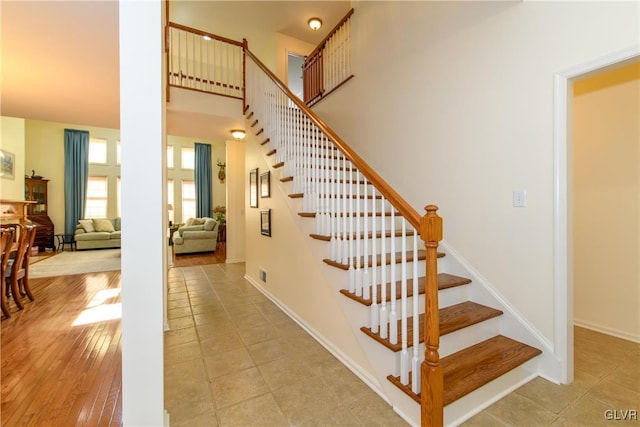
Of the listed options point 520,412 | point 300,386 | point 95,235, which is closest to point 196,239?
point 95,235

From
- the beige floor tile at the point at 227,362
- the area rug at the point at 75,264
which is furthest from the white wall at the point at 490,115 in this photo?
the area rug at the point at 75,264

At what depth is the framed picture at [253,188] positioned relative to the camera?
3.92 metres

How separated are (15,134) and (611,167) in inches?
403

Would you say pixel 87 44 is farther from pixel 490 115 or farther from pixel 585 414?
pixel 585 414

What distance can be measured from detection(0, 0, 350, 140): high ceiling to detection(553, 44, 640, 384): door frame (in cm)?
323

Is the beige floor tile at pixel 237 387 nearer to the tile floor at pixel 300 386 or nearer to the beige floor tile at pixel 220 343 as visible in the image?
the tile floor at pixel 300 386

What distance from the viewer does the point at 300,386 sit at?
5.95 ft

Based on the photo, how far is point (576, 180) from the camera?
263cm

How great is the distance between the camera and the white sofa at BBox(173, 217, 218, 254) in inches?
268

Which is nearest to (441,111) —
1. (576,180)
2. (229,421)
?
(576,180)

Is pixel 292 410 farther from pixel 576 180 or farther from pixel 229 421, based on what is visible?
pixel 576 180

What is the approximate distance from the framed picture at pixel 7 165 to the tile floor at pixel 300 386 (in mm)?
6186

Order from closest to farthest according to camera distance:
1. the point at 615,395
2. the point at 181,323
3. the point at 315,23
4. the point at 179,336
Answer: the point at 615,395
the point at 179,336
the point at 181,323
the point at 315,23

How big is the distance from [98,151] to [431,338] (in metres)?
10.6
